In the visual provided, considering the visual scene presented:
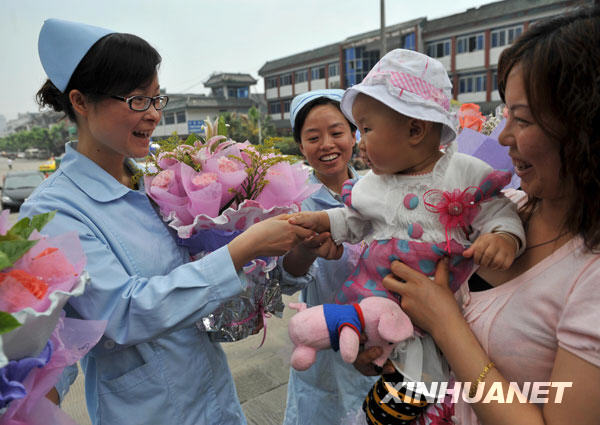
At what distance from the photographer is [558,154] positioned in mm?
911

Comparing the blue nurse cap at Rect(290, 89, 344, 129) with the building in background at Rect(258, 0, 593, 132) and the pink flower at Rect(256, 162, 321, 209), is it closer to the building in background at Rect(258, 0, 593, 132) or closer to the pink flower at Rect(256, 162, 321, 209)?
the pink flower at Rect(256, 162, 321, 209)

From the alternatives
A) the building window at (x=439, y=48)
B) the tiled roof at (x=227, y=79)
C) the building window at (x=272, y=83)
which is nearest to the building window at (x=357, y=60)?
the building window at (x=439, y=48)

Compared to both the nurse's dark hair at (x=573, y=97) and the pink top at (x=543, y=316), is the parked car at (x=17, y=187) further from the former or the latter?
the nurse's dark hair at (x=573, y=97)

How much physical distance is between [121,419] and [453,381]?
3.43ft

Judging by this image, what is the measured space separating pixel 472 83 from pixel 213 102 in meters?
21.4

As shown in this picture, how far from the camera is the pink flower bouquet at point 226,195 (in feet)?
4.41

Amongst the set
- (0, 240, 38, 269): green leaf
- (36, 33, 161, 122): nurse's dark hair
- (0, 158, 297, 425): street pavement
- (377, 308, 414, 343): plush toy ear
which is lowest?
(0, 158, 297, 425): street pavement

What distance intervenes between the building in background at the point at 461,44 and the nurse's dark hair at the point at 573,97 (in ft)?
64.0

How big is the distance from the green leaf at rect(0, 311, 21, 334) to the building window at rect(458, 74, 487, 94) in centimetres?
2491

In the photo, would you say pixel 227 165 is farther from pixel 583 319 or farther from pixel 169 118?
pixel 169 118

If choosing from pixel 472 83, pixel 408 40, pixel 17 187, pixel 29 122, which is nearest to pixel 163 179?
pixel 17 187

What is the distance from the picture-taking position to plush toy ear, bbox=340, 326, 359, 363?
1104 millimetres

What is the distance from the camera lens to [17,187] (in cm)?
1289

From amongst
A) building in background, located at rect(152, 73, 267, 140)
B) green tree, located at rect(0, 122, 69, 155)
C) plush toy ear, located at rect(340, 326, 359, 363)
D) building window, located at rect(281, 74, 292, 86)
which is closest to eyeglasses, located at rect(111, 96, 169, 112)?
plush toy ear, located at rect(340, 326, 359, 363)
